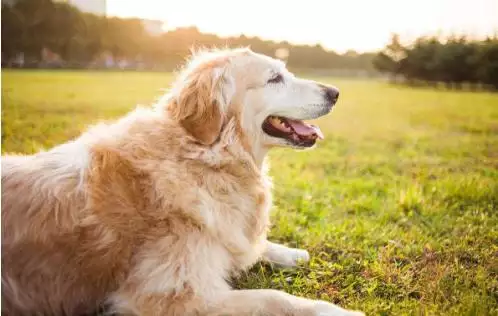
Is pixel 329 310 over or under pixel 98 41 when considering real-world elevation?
under

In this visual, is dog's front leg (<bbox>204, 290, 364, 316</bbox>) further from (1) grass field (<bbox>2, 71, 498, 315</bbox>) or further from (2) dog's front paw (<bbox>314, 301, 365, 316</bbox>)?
(1) grass field (<bbox>2, 71, 498, 315</bbox>)

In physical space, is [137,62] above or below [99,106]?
above

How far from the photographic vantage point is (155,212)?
2379 millimetres

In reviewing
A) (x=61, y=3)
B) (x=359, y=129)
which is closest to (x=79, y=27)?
(x=61, y=3)

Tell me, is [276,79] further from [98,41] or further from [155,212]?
[98,41]

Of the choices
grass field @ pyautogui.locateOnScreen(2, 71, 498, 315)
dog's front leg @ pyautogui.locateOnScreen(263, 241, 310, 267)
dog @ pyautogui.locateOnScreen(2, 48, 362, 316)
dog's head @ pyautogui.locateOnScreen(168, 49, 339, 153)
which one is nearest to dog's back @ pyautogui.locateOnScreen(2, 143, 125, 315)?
dog @ pyautogui.locateOnScreen(2, 48, 362, 316)

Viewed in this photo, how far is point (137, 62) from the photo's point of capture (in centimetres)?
923

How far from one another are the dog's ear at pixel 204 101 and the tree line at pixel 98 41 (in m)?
2.48

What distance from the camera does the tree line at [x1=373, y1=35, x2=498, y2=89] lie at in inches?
201

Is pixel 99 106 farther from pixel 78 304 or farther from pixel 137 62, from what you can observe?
pixel 78 304

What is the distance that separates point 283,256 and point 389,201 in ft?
4.94

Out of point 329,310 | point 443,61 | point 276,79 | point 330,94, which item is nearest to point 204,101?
point 276,79

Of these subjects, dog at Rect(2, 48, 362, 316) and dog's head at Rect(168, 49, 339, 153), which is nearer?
dog at Rect(2, 48, 362, 316)

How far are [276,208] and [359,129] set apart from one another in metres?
4.81
